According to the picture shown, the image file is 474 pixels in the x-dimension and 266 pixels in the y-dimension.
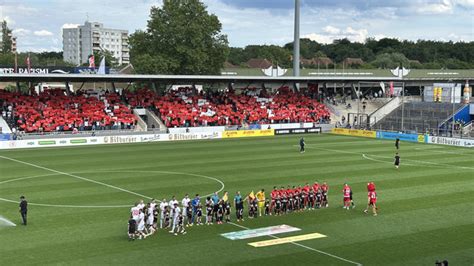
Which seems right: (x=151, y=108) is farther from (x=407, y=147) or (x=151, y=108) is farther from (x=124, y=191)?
(x=124, y=191)

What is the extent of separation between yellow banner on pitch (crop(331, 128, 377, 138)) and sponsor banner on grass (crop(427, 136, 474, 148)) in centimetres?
772

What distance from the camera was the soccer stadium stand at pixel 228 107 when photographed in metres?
65.7

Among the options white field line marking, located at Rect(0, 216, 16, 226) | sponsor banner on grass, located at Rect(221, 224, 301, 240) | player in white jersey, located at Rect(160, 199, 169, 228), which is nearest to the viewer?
sponsor banner on grass, located at Rect(221, 224, 301, 240)

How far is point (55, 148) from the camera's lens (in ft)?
171

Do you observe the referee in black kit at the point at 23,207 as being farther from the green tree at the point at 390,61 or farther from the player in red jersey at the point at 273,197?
the green tree at the point at 390,61

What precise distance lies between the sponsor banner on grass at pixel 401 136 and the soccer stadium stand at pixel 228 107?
11.6m

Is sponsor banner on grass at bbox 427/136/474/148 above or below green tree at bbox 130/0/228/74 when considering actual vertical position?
below

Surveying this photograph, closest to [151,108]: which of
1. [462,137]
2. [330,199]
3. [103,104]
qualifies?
[103,104]

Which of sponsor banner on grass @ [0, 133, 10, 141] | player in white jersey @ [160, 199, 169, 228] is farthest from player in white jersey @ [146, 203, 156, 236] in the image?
sponsor banner on grass @ [0, 133, 10, 141]

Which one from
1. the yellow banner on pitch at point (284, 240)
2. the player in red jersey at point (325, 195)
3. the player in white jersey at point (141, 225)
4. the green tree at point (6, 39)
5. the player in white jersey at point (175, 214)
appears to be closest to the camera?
the yellow banner on pitch at point (284, 240)

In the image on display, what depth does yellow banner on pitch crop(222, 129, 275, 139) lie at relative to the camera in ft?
213

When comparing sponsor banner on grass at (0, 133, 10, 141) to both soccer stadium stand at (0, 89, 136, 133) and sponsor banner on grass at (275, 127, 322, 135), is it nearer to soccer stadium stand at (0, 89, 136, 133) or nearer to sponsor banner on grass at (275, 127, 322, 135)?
soccer stadium stand at (0, 89, 136, 133)

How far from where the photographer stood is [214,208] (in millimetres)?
24812

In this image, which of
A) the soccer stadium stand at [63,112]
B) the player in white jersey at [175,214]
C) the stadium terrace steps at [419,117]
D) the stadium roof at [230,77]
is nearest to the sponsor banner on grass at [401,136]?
the stadium terrace steps at [419,117]
